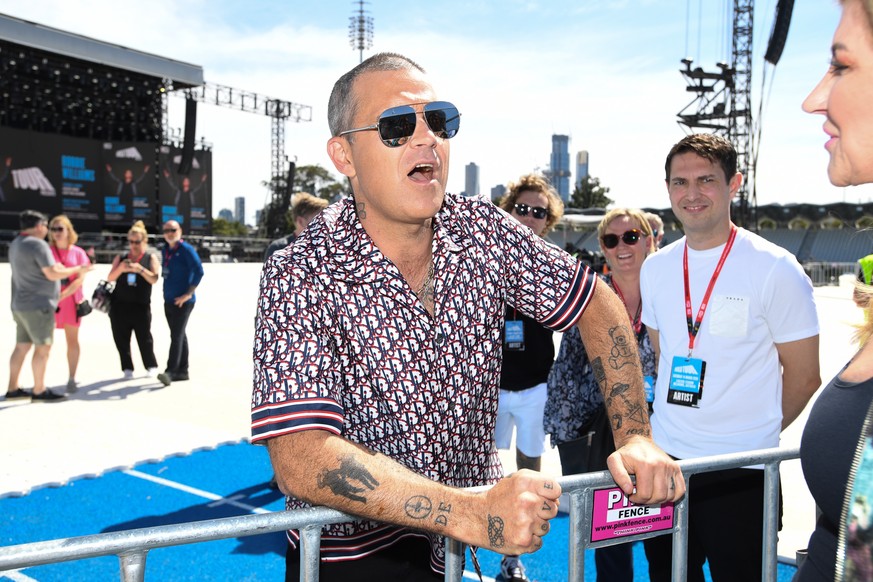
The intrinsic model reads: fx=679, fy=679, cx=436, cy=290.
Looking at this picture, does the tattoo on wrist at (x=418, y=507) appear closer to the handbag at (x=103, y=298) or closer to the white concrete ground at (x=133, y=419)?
the white concrete ground at (x=133, y=419)

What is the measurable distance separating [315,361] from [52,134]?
42430 mm

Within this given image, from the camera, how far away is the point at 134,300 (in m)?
9.16

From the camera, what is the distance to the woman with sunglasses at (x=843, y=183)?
3.70 ft

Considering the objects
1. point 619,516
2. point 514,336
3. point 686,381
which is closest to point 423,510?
point 619,516

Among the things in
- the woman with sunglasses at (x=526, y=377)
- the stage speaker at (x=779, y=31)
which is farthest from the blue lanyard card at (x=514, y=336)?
the stage speaker at (x=779, y=31)

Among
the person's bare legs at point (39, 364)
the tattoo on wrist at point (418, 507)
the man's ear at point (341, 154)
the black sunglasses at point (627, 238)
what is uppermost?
the man's ear at point (341, 154)

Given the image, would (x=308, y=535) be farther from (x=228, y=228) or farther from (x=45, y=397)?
(x=228, y=228)

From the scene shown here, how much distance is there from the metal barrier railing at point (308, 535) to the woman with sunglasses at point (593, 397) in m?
1.34

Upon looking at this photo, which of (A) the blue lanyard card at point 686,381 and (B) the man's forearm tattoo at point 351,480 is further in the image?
(A) the blue lanyard card at point 686,381

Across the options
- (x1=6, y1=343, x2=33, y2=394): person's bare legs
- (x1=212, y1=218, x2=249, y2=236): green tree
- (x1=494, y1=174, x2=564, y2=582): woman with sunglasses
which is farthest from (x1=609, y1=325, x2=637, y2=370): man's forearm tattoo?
(x1=212, y1=218, x2=249, y2=236): green tree

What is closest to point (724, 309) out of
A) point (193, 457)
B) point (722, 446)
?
point (722, 446)

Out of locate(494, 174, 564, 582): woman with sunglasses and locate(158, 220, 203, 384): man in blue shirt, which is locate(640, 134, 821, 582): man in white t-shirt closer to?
locate(494, 174, 564, 582): woman with sunglasses

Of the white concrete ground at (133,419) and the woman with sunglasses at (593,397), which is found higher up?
the woman with sunglasses at (593,397)

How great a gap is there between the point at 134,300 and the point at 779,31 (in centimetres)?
2567
